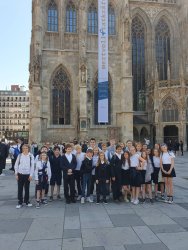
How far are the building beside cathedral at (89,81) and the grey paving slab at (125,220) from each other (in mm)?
20956

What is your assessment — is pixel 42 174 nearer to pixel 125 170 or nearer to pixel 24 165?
pixel 24 165

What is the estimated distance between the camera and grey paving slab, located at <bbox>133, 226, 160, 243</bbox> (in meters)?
5.30

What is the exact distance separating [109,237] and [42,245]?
120 cm

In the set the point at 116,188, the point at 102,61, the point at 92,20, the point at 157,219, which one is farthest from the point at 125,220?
the point at 92,20

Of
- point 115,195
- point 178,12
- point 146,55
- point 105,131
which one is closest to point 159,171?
point 115,195

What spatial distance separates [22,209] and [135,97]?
26.1 meters

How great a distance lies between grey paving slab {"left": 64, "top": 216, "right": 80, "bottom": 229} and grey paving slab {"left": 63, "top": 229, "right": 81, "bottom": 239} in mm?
202

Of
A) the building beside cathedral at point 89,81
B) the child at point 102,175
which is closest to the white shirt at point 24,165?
the child at point 102,175

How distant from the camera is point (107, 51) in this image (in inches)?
1153

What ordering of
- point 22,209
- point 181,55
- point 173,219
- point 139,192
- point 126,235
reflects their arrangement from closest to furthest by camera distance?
point 126,235 → point 173,219 → point 22,209 → point 139,192 → point 181,55

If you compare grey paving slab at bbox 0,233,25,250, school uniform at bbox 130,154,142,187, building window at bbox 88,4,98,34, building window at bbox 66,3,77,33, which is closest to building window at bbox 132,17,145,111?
building window at bbox 88,4,98,34

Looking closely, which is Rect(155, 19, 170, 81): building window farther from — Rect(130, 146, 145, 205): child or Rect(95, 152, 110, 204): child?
Rect(95, 152, 110, 204): child

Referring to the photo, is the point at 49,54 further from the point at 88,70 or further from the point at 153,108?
→ the point at 153,108

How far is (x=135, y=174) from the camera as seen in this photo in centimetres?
865
